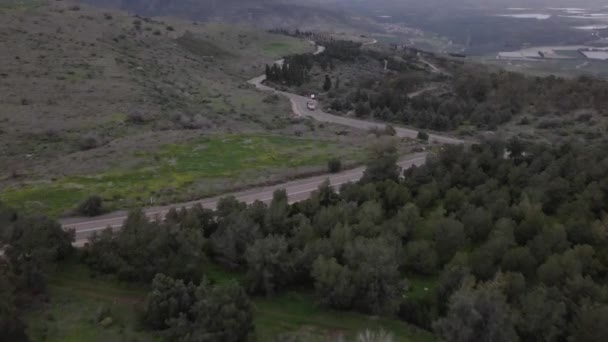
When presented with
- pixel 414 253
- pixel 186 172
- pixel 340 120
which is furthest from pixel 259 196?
pixel 340 120

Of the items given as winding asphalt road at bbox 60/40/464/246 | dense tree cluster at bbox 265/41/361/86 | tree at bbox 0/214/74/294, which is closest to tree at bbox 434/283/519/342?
winding asphalt road at bbox 60/40/464/246

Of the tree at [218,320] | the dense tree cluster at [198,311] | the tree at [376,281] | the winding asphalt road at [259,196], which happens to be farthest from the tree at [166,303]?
the winding asphalt road at [259,196]

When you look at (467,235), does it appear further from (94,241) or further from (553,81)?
(553,81)

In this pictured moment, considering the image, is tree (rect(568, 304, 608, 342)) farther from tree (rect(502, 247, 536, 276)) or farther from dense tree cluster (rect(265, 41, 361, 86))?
dense tree cluster (rect(265, 41, 361, 86))

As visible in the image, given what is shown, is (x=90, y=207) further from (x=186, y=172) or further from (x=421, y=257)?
(x=421, y=257)

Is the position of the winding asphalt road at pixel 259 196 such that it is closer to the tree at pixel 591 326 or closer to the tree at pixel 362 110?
the tree at pixel 362 110
